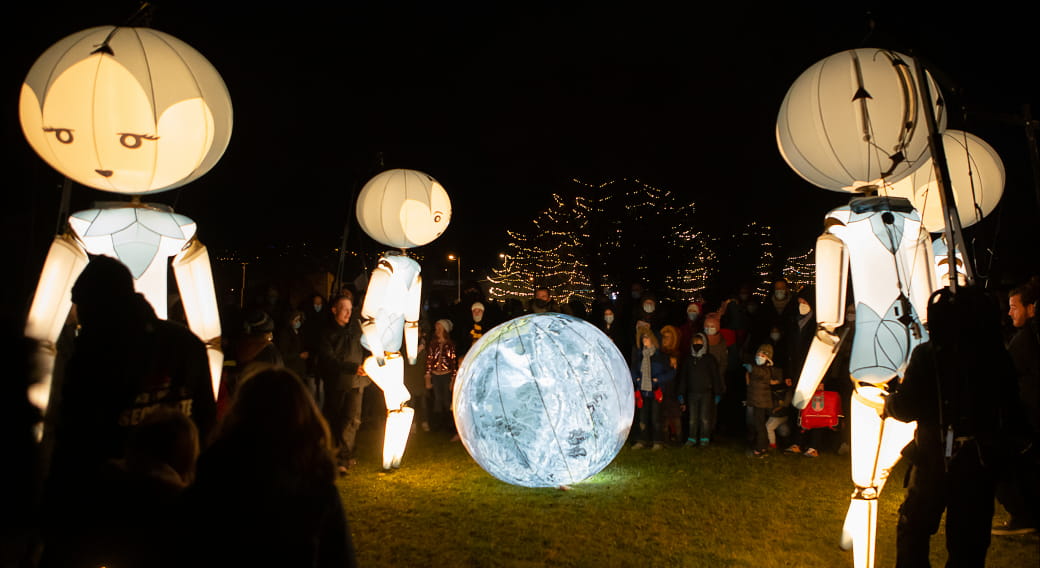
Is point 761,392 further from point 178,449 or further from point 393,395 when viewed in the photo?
point 178,449

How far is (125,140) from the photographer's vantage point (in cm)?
346

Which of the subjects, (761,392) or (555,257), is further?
(555,257)

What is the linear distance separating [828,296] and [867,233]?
490mm

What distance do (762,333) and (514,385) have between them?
5.16 m

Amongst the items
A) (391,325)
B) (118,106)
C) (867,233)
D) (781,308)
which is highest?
(118,106)

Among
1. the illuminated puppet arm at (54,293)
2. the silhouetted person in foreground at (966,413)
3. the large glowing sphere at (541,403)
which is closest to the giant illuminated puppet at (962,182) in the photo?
→ the silhouetted person in foreground at (966,413)

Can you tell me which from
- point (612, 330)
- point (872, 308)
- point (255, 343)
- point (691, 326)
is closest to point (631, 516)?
point (872, 308)

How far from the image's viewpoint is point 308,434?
212 cm

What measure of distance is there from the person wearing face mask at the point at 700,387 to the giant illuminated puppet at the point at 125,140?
617 centimetres

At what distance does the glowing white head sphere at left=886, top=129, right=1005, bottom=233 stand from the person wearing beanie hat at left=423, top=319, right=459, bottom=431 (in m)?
5.90

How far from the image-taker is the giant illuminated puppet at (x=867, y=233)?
156 inches

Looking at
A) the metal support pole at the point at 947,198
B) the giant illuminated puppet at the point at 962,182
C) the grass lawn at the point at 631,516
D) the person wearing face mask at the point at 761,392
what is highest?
the giant illuminated puppet at the point at 962,182

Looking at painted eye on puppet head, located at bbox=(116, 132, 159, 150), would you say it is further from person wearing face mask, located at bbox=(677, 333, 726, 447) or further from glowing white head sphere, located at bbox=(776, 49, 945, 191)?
person wearing face mask, located at bbox=(677, 333, 726, 447)

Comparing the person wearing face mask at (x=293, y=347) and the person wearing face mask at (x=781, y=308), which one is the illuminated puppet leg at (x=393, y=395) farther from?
the person wearing face mask at (x=781, y=308)
